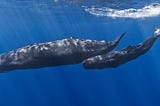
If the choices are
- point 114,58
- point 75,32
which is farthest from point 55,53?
point 75,32

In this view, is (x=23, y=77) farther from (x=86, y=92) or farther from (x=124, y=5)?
(x=124, y=5)

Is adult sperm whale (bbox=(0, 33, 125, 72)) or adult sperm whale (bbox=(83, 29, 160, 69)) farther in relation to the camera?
adult sperm whale (bbox=(0, 33, 125, 72))

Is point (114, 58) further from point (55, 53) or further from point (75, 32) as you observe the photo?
point (75, 32)

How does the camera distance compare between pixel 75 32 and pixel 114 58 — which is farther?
pixel 75 32

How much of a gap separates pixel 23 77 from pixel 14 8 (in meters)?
24.1

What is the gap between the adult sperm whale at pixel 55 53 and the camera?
11077 mm

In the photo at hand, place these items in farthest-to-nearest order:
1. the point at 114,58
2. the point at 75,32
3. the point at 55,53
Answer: the point at 75,32 < the point at 55,53 < the point at 114,58

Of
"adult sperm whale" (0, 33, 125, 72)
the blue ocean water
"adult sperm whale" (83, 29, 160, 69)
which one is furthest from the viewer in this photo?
the blue ocean water

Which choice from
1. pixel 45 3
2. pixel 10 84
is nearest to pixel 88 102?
pixel 45 3

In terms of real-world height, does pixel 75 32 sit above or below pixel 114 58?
above

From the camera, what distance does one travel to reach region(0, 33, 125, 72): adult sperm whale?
1108cm

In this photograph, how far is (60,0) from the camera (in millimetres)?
27359

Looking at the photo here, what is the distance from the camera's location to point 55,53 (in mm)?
11094

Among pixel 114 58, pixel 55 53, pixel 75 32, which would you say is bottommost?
pixel 114 58
